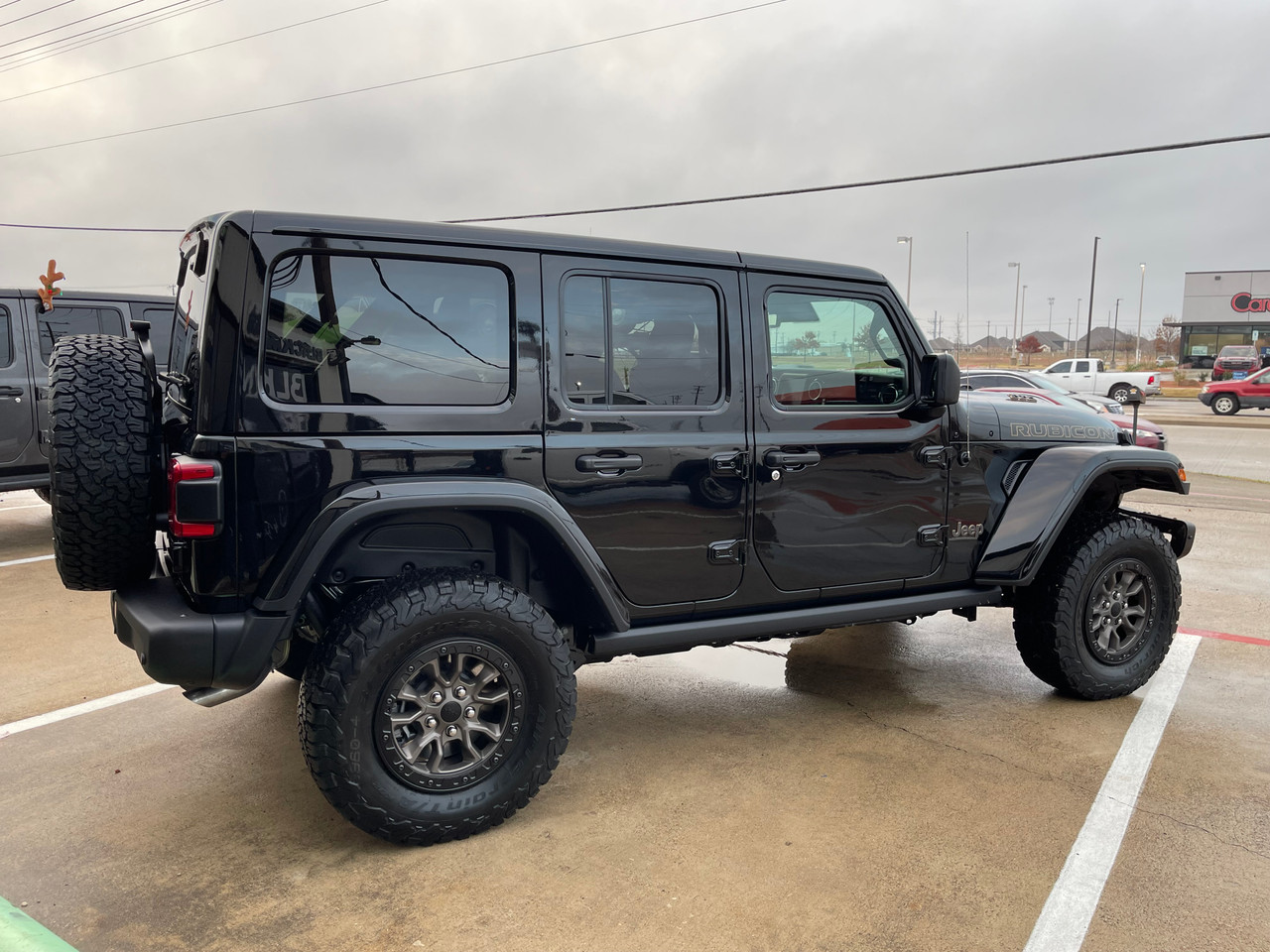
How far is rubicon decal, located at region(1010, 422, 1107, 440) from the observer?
13.6ft

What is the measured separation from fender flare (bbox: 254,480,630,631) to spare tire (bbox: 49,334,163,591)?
1.71 ft

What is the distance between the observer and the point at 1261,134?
1495 centimetres

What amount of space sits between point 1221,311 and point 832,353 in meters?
58.7

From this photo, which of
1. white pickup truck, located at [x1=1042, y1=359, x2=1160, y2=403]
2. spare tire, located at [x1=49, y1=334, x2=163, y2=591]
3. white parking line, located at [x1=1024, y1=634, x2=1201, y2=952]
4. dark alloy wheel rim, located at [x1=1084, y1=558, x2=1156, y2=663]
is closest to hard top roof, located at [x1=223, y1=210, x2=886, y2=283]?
spare tire, located at [x1=49, y1=334, x2=163, y2=591]

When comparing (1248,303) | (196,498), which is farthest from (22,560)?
(1248,303)

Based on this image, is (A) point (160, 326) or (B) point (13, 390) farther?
(A) point (160, 326)

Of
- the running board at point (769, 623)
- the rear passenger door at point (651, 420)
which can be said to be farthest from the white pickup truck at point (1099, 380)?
the rear passenger door at point (651, 420)

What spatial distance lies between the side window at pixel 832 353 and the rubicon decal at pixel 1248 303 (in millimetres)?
58069

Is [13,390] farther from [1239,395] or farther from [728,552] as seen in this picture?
[1239,395]

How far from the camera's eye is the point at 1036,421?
13.8ft

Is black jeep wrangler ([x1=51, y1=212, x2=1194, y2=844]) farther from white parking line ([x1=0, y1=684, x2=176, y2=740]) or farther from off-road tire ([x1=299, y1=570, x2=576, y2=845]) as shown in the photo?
white parking line ([x1=0, y1=684, x2=176, y2=740])

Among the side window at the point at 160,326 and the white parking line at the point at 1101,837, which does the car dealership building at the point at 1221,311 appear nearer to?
the white parking line at the point at 1101,837

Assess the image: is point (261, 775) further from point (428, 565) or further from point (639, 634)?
point (639, 634)

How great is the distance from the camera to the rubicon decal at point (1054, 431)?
4137mm
